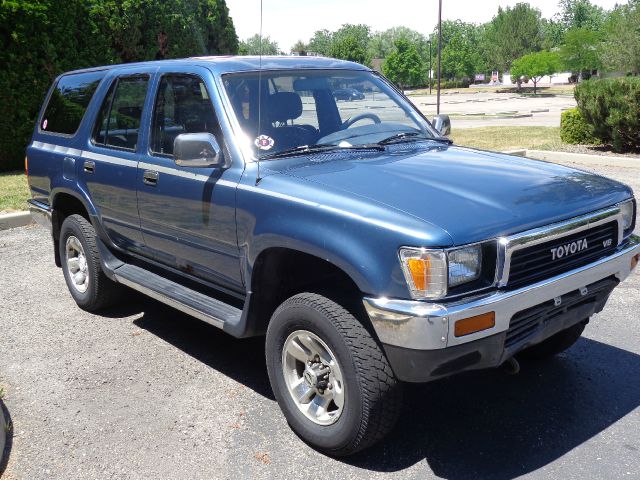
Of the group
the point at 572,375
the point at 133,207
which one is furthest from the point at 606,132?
the point at 133,207

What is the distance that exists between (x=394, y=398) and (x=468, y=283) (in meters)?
0.66

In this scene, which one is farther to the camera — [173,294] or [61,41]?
[61,41]

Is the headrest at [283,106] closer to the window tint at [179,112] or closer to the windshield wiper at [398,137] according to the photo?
the window tint at [179,112]

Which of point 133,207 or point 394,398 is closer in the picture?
point 394,398

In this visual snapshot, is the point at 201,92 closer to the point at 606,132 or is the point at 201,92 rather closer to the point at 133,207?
the point at 133,207

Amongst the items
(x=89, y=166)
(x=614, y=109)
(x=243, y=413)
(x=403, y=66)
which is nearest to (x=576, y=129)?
(x=614, y=109)

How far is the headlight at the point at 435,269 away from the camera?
9.63 feet

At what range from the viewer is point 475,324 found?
2.96 meters

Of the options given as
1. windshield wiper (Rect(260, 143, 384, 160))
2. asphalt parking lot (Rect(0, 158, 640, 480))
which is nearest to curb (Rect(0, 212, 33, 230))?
asphalt parking lot (Rect(0, 158, 640, 480))

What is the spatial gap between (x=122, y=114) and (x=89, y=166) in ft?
1.59

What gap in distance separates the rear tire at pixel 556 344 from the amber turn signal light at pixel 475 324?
154 centimetres

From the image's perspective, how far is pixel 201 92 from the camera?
14.1 feet

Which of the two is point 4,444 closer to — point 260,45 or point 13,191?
point 260,45

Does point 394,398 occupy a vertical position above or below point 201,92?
below
